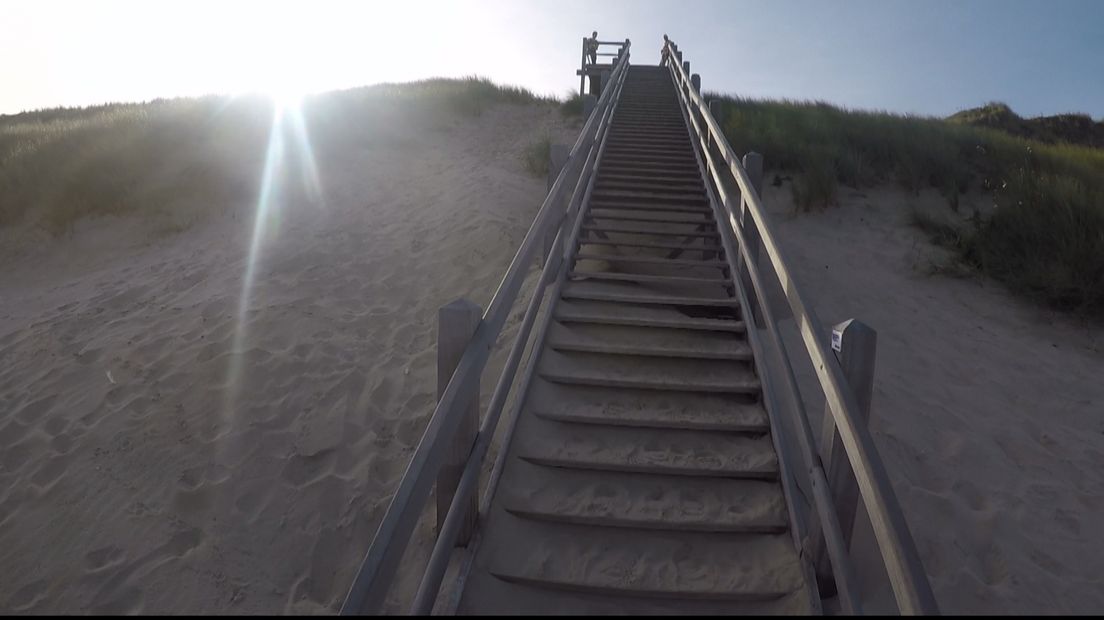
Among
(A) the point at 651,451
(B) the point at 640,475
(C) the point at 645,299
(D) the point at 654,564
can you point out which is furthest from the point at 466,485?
(C) the point at 645,299

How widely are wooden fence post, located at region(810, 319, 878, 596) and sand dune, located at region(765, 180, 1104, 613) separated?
1.54 feet

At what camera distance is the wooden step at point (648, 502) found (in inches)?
112

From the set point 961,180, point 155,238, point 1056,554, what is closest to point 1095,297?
point 961,180

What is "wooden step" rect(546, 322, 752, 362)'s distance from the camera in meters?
4.08

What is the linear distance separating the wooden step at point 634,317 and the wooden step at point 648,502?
55.5 inches

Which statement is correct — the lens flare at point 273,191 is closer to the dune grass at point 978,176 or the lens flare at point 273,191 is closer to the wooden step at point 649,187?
the wooden step at point 649,187

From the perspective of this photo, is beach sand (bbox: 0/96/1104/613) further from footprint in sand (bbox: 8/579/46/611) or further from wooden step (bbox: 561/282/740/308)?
wooden step (bbox: 561/282/740/308)

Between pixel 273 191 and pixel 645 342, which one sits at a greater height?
pixel 273 191

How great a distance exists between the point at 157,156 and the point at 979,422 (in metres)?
11.2

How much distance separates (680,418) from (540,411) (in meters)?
0.74

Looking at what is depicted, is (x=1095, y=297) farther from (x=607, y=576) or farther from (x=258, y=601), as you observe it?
(x=258, y=601)

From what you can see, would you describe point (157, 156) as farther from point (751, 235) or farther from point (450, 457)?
point (450, 457)

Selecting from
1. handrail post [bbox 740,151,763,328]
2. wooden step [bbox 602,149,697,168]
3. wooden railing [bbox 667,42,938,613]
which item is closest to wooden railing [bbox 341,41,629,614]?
wooden railing [bbox 667,42,938,613]

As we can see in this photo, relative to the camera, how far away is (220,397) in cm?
473
